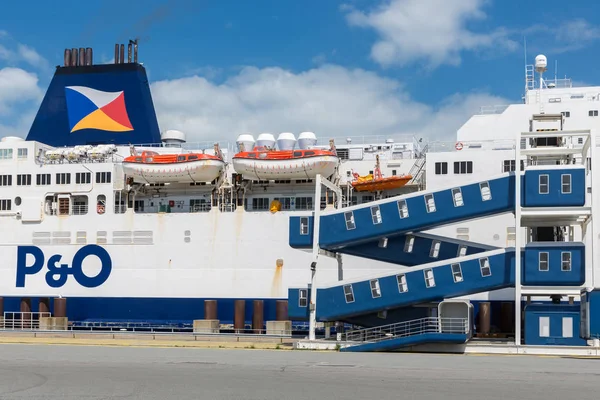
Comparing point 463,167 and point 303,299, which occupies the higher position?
point 463,167

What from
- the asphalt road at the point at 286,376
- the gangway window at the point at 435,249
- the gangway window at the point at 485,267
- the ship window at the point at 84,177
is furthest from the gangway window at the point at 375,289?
the ship window at the point at 84,177

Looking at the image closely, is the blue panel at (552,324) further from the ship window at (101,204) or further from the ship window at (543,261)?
the ship window at (101,204)

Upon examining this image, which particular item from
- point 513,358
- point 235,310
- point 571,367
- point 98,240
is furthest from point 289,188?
point 571,367

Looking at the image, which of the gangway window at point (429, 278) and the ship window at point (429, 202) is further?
the ship window at point (429, 202)

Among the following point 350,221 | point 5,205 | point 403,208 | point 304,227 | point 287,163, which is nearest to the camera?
point 403,208

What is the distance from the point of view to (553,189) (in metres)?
26.5

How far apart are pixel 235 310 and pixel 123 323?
5.75m

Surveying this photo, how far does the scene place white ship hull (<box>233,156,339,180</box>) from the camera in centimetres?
3684

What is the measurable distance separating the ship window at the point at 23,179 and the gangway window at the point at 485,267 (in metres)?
25.2

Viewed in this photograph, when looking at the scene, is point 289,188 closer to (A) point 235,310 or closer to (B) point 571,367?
(A) point 235,310

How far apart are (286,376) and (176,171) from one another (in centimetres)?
2264

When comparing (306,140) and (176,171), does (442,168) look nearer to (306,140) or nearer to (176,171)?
(306,140)

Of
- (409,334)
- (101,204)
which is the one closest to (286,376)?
(409,334)

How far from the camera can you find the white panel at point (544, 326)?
2620 cm
